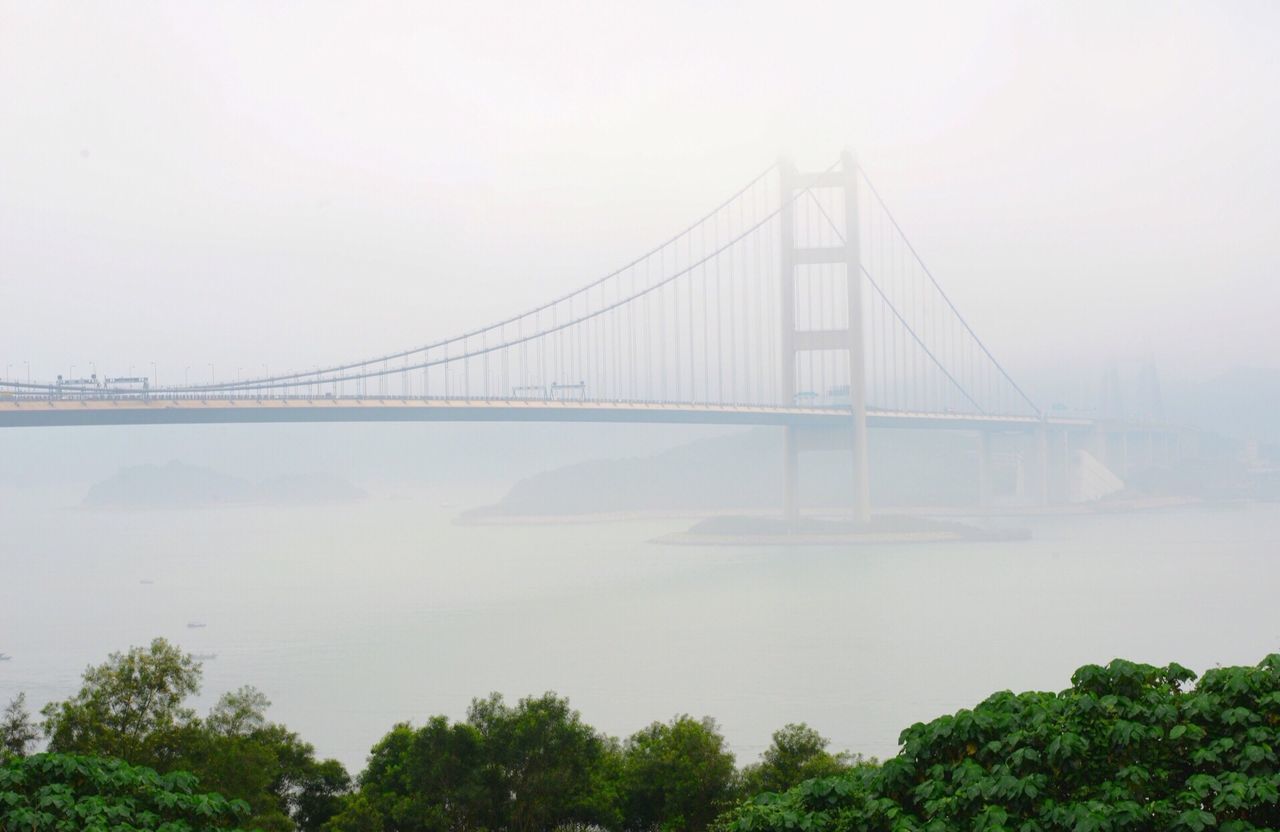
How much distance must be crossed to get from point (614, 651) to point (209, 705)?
5.22 m

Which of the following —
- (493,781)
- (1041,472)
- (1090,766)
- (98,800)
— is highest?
(1090,766)

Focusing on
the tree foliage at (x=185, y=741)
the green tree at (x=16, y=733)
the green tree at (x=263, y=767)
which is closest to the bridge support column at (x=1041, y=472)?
the green tree at (x=263, y=767)

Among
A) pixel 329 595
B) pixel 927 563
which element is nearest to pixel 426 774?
pixel 329 595

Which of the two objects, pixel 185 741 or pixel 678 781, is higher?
pixel 185 741

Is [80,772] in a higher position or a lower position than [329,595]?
higher

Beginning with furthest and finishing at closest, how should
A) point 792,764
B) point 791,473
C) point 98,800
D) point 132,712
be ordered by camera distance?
point 791,473
point 792,764
point 132,712
point 98,800

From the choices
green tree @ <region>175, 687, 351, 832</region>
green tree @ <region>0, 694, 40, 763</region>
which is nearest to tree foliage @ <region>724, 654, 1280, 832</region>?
green tree @ <region>175, 687, 351, 832</region>

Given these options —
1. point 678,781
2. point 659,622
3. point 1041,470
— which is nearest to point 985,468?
point 1041,470

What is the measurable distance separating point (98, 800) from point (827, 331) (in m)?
28.2

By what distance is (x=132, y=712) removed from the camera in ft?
→ 21.5

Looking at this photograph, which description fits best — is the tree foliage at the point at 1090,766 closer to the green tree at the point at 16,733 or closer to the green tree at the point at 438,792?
→ the green tree at the point at 438,792

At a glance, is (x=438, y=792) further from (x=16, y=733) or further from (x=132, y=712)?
(x=16, y=733)

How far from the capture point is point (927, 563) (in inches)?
1045

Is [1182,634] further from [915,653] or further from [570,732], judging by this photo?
[570,732]
